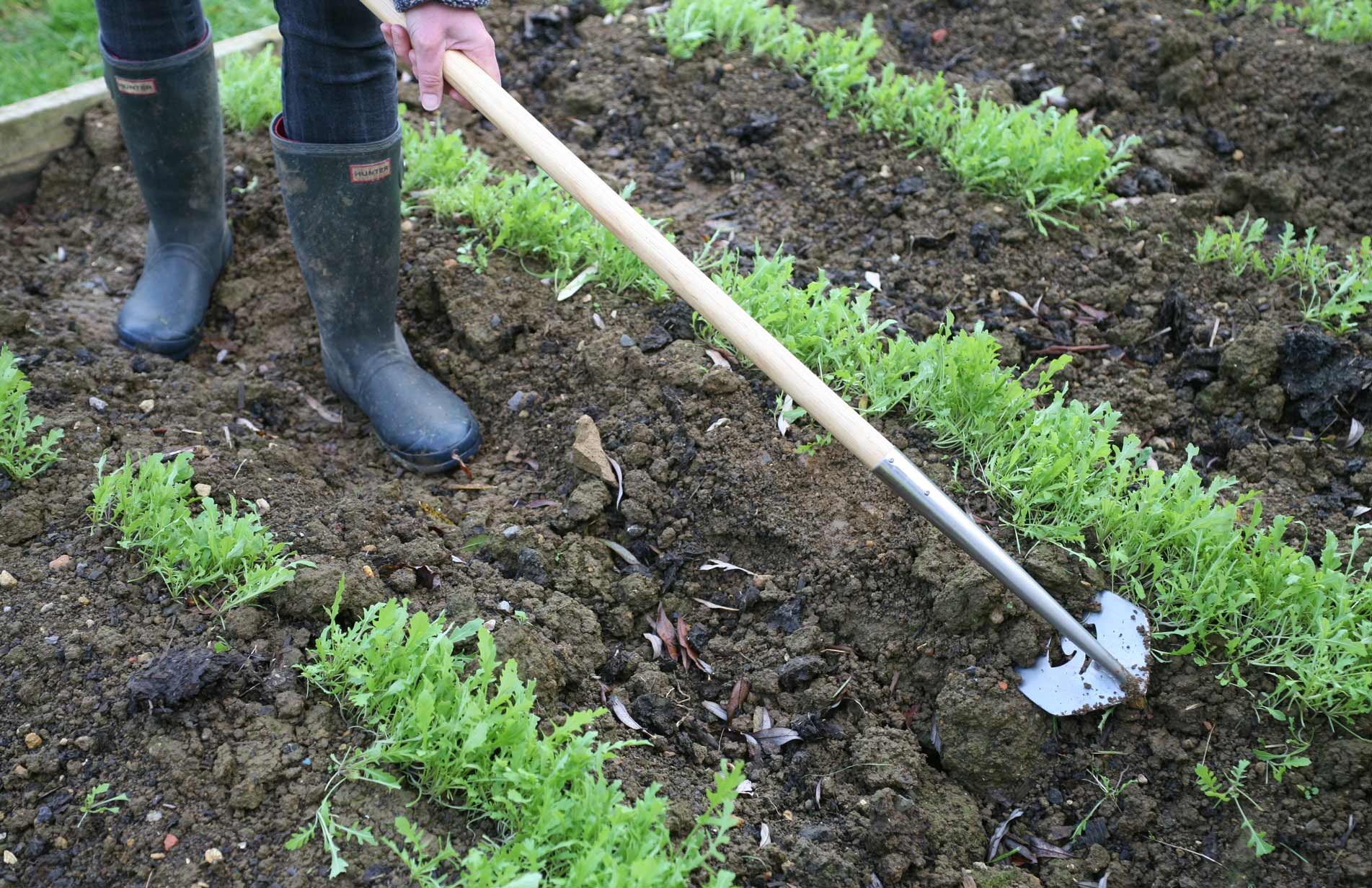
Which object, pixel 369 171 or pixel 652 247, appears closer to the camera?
pixel 652 247

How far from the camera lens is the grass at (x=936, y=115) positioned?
347cm

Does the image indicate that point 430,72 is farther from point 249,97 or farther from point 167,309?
point 249,97

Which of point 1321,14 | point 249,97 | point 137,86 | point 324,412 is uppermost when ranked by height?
point 1321,14

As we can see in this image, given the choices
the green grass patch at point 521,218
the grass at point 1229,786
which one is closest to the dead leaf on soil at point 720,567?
the green grass patch at point 521,218

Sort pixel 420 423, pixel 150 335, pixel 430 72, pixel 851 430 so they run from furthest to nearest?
1. pixel 150 335
2. pixel 420 423
3. pixel 430 72
4. pixel 851 430

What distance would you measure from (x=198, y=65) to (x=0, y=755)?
1.91 metres

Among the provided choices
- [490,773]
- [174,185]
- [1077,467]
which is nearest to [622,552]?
[490,773]

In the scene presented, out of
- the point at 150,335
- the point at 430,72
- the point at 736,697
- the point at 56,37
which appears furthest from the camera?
the point at 56,37

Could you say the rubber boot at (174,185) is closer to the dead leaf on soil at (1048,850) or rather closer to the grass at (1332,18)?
the dead leaf on soil at (1048,850)

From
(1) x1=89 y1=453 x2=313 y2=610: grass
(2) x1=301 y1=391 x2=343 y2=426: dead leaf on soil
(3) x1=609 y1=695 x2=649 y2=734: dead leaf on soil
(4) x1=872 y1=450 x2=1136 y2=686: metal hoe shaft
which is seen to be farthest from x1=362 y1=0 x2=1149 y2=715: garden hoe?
(2) x1=301 y1=391 x2=343 y2=426: dead leaf on soil

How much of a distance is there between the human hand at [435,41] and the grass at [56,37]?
8.99ft

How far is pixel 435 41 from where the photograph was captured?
2.16 metres

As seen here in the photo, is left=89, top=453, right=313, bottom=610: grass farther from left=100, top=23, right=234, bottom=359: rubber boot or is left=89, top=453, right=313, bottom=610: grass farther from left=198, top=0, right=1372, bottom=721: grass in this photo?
left=198, top=0, right=1372, bottom=721: grass

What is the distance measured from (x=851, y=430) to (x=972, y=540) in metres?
0.33
